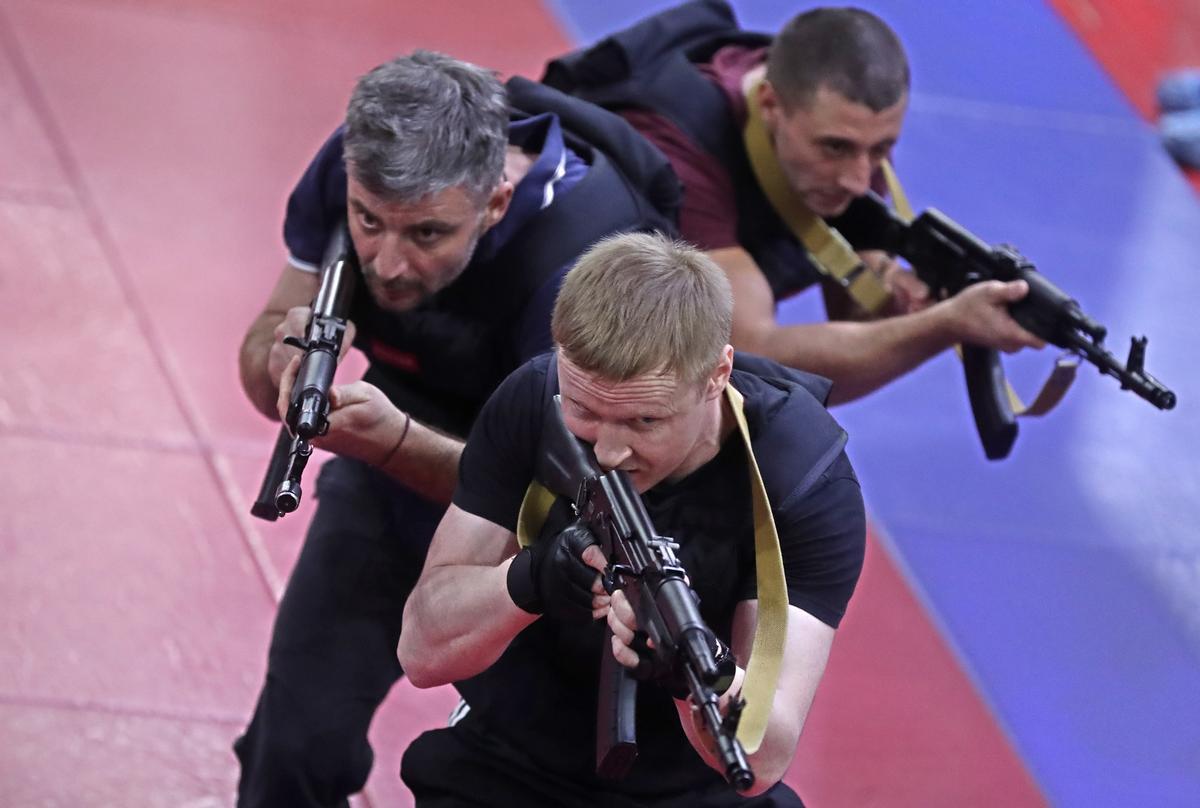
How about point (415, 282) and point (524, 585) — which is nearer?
point (524, 585)

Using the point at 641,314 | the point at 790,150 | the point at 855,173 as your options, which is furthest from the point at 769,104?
the point at 641,314

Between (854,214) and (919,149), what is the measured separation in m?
3.70

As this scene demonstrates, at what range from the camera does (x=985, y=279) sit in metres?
4.11

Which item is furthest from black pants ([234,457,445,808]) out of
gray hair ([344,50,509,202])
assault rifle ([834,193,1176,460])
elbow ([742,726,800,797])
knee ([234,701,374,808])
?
assault rifle ([834,193,1176,460])

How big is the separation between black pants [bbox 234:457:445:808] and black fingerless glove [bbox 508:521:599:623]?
1.00 metres

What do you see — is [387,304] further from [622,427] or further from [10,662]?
[10,662]

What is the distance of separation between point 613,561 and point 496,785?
80 centimetres

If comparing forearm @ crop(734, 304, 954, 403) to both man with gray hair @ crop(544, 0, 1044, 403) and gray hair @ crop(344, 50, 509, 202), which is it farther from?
gray hair @ crop(344, 50, 509, 202)

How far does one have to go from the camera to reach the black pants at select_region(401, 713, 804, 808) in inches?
117

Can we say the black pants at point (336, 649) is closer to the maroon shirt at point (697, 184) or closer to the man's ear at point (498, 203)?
the man's ear at point (498, 203)

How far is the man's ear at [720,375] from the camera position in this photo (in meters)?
2.64

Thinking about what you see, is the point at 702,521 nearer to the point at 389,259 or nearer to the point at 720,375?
the point at 720,375

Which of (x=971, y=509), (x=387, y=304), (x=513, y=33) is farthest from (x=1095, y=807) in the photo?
(x=513, y=33)

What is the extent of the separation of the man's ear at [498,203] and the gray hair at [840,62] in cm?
106
